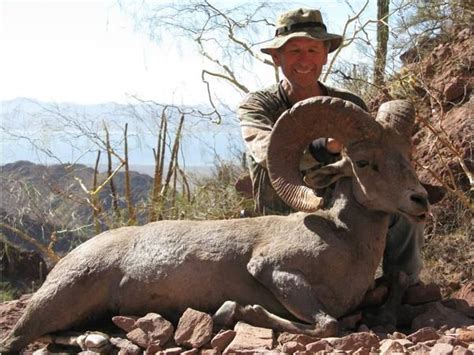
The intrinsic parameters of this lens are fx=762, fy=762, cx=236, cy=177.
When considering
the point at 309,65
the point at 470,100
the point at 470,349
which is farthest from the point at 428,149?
the point at 470,349

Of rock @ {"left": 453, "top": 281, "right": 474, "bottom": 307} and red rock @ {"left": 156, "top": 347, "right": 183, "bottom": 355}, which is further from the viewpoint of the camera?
rock @ {"left": 453, "top": 281, "right": 474, "bottom": 307}

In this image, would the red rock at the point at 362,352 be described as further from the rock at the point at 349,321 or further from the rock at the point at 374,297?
the rock at the point at 374,297

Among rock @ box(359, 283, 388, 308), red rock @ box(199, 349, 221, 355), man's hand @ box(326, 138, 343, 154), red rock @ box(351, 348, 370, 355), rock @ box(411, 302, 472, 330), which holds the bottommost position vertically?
red rock @ box(199, 349, 221, 355)

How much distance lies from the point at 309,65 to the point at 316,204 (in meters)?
1.39

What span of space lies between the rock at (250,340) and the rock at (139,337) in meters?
0.51

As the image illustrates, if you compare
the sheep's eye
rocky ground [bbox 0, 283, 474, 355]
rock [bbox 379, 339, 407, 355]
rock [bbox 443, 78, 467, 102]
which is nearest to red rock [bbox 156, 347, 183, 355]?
rocky ground [bbox 0, 283, 474, 355]

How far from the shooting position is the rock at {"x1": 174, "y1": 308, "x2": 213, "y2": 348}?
4.30 meters

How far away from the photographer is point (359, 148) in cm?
451

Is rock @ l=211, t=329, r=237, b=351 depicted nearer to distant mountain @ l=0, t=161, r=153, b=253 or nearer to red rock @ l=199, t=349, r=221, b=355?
red rock @ l=199, t=349, r=221, b=355

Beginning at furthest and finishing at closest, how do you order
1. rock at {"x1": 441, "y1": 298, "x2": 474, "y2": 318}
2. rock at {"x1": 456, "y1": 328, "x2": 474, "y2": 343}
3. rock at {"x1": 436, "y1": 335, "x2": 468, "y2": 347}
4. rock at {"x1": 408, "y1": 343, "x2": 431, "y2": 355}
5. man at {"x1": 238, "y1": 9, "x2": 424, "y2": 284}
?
man at {"x1": 238, "y1": 9, "x2": 424, "y2": 284}
rock at {"x1": 441, "y1": 298, "x2": 474, "y2": 318}
rock at {"x1": 456, "y1": 328, "x2": 474, "y2": 343}
rock at {"x1": 436, "y1": 335, "x2": 468, "y2": 347}
rock at {"x1": 408, "y1": 343, "x2": 431, "y2": 355}

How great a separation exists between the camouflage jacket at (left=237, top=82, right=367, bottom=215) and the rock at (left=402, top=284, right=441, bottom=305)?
40.4 inches

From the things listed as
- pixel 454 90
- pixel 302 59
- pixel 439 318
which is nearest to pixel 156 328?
pixel 439 318

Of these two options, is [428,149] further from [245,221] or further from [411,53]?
[245,221]

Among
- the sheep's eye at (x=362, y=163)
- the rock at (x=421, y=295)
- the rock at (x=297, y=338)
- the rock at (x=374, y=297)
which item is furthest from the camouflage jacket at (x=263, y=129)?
the rock at (x=297, y=338)
